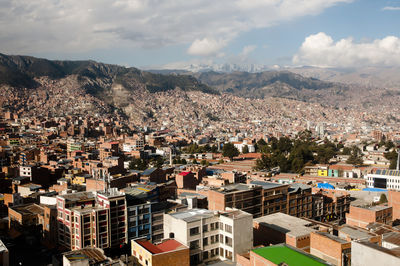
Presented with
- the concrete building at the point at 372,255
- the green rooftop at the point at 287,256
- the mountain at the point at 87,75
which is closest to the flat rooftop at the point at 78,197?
the green rooftop at the point at 287,256

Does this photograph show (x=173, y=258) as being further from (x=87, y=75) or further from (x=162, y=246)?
(x=87, y=75)

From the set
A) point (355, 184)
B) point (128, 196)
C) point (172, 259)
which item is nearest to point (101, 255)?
point (172, 259)

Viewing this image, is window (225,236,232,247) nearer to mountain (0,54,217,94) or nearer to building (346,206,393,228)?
building (346,206,393,228)

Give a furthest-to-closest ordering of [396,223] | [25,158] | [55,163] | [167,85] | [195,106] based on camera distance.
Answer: [167,85] < [195,106] < [25,158] < [55,163] < [396,223]

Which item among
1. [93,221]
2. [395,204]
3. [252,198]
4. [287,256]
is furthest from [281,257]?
[395,204]

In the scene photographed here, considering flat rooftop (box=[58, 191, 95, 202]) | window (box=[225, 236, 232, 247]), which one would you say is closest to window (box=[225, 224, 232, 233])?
window (box=[225, 236, 232, 247])

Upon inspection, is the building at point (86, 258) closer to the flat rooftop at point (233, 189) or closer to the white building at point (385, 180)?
the flat rooftop at point (233, 189)

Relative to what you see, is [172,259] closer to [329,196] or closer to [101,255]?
[101,255]
